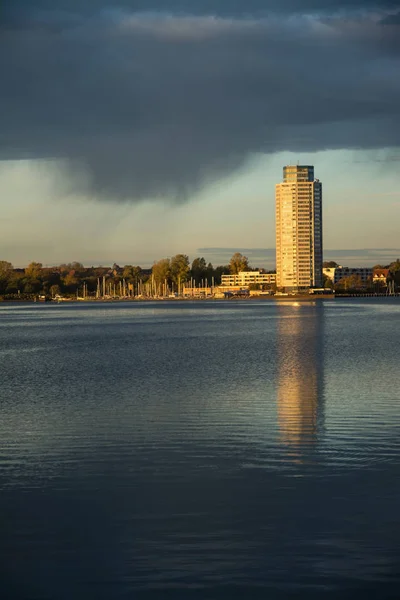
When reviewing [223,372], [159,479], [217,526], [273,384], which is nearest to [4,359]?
[223,372]

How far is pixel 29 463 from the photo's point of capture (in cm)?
1862

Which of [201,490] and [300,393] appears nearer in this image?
[201,490]

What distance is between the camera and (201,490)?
52.0ft

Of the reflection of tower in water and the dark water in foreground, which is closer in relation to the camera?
the dark water in foreground

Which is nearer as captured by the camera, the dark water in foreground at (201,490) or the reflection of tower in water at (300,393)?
the dark water in foreground at (201,490)

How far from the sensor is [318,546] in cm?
1237

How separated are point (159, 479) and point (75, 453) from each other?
11.1 ft

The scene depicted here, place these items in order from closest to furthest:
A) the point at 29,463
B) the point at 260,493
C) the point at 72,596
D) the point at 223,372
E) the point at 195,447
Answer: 1. the point at 72,596
2. the point at 260,493
3. the point at 29,463
4. the point at 195,447
5. the point at 223,372

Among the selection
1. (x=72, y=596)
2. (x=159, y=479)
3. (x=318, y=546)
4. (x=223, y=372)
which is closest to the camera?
(x=72, y=596)

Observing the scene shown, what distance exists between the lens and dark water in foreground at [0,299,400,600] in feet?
37.0

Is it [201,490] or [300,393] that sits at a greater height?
[201,490]

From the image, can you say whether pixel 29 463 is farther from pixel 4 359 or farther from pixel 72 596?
pixel 4 359

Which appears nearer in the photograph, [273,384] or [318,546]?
[318,546]

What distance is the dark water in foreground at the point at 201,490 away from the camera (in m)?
11.3
